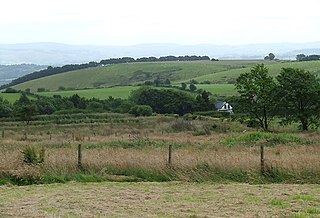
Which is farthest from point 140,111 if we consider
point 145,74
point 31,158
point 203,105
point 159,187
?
point 145,74

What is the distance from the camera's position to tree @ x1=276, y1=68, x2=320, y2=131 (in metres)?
41.5

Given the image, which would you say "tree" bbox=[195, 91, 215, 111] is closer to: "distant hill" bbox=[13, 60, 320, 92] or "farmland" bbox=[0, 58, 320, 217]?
"distant hill" bbox=[13, 60, 320, 92]

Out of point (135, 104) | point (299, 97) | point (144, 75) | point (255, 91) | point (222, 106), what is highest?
point (255, 91)

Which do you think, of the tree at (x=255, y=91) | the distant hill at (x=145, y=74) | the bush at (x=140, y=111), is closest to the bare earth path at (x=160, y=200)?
the tree at (x=255, y=91)

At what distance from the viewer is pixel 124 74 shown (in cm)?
15238

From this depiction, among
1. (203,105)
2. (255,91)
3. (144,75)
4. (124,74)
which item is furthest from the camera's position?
(124,74)

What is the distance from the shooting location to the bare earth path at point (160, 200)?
9625 millimetres

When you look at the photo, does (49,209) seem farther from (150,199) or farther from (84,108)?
(84,108)

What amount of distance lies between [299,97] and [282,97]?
1.50 meters

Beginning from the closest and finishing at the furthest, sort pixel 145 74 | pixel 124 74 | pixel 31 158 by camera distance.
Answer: pixel 31 158
pixel 145 74
pixel 124 74

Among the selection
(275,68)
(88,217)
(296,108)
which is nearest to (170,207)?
(88,217)

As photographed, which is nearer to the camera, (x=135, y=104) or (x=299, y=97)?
(x=299, y=97)

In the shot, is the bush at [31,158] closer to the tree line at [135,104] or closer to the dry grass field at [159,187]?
the dry grass field at [159,187]

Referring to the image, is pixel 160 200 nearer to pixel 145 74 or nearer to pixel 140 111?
pixel 140 111
